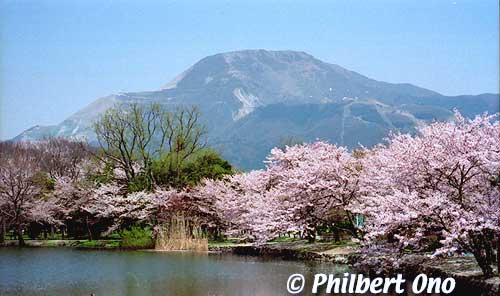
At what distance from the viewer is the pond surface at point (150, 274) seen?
13990 mm

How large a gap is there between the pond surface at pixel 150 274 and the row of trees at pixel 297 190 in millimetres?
2338

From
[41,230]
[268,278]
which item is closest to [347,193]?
[268,278]

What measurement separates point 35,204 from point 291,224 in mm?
17987

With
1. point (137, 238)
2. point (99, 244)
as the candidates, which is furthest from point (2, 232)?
point (137, 238)

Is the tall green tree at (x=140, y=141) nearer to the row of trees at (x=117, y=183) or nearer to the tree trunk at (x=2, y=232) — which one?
the row of trees at (x=117, y=183)

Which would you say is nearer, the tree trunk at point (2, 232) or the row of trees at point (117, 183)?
the row of trees at point (117, 183)

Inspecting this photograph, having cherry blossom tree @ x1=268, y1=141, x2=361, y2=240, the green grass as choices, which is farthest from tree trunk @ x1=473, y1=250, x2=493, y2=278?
the green grass

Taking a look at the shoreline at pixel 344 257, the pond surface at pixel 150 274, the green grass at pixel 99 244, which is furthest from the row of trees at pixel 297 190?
the pond surface at pixel 150 274

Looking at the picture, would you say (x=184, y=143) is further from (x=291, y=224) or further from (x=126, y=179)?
(x=291, y=224)

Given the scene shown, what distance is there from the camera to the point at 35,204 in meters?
34.3

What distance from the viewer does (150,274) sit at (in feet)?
55.5

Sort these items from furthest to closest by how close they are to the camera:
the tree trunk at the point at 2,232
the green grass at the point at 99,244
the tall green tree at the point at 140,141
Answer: the tall green tree at the point at 140,141 < the tree trunk at the point at 2,232 < the green grass at the point at 99,244

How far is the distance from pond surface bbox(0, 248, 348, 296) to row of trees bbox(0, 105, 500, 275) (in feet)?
7.67

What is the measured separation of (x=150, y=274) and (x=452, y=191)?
8.16m
